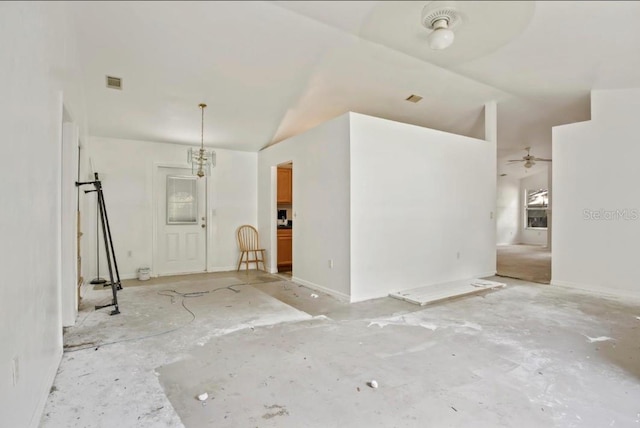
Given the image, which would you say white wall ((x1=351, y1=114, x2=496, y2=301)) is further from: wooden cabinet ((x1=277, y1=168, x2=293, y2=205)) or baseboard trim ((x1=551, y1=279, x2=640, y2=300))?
wooden cabinet ((x1=277, y1=168, x2=293, y2=205))

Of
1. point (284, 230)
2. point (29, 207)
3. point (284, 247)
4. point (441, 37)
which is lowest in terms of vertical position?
point (284, 247)

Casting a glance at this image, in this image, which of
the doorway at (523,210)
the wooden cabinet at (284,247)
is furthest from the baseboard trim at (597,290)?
the doorway at (523,210)

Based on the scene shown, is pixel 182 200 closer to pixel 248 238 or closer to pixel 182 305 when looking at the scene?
pixel 248 238

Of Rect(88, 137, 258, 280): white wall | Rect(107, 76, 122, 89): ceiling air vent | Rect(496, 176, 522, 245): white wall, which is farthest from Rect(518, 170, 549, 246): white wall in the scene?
Rect(107, 76, 122, 89): ceiling air vent

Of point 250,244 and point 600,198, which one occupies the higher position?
point 600,198

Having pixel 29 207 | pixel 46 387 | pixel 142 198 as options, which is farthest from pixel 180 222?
pixel 29 207

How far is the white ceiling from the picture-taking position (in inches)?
132

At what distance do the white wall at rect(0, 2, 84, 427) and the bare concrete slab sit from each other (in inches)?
142

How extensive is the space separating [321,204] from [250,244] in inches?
104

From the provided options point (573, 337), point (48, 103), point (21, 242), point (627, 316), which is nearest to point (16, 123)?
point (21, 242)

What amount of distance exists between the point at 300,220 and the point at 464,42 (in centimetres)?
326

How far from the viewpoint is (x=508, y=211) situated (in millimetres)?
12570

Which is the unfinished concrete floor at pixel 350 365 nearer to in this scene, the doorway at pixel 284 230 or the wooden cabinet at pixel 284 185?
the doorway at pixel 284 230

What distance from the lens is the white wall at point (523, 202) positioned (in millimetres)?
12109
